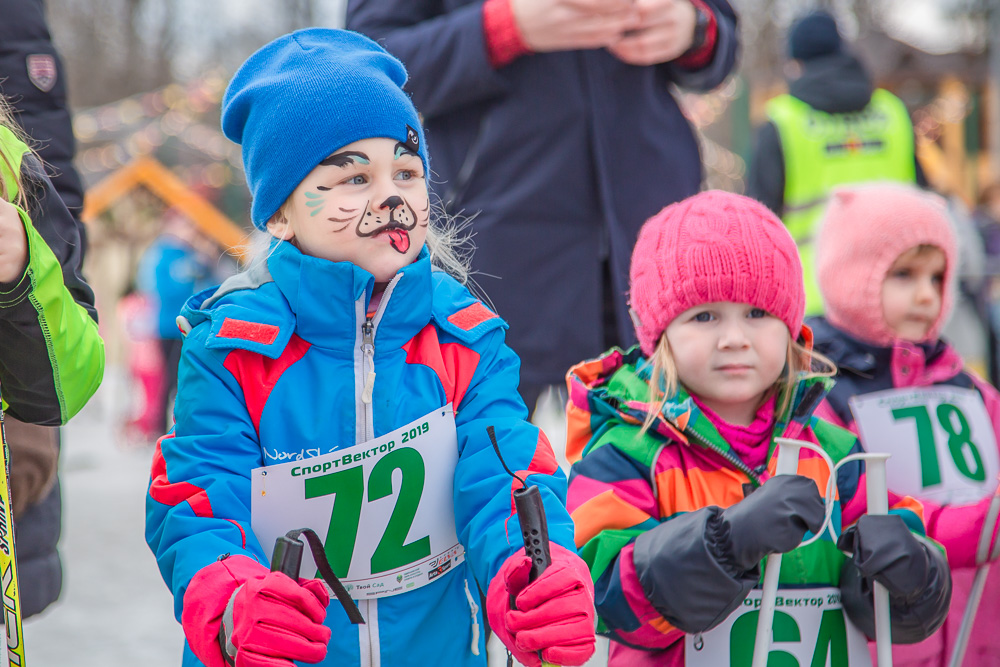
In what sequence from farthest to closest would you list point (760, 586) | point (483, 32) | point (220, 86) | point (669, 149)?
point (220, 86), point (669, 149), point (483, 32), point (760, 586)

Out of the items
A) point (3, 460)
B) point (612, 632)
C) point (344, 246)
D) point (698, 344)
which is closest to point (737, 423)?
point (698, 344)

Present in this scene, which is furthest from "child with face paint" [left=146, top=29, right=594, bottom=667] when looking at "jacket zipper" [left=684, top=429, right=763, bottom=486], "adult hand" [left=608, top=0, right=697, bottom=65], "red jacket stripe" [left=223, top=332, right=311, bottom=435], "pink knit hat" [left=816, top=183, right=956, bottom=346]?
"pink knit hat" [left=816, top=183, right=956, bottom=346]

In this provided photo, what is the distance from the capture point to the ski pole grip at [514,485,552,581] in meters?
1.48

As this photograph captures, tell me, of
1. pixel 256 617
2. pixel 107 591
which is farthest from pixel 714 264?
pixel 107 591

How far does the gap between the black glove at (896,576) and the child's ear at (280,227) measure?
1.09m

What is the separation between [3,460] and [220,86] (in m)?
11.2

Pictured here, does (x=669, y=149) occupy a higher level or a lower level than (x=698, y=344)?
higher

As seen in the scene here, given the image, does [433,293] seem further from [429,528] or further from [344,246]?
[429,528]

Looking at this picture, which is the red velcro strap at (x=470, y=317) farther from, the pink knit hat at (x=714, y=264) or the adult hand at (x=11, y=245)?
the adult hand at (x=11, y=245)

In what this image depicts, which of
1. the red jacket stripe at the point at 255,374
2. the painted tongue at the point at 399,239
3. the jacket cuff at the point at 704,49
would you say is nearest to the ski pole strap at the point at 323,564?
the red jacket stripe at the point at 255,374

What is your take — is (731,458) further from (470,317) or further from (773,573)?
(470,317)

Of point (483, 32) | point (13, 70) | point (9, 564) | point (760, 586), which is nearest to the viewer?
point (9, 564)

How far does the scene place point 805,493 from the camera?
1737mm

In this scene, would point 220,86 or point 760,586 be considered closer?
point 760,586
